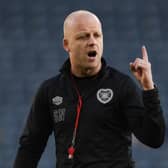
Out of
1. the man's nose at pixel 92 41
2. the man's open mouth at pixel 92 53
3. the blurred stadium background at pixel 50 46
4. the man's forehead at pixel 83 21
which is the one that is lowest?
the man's open mouth at pixel 92 53

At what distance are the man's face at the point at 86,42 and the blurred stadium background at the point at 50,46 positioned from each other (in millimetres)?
5539

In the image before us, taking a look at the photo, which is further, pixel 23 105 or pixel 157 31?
pixel 157 31

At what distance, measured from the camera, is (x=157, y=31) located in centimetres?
1030

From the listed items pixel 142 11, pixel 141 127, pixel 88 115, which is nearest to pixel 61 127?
pixel 88 115

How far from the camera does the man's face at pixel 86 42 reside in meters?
3.54

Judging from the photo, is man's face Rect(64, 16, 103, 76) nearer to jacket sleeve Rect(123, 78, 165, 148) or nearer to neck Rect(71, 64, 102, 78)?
neck Rect(71, 64, 102, 78)

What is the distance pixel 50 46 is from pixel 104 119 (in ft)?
21.7

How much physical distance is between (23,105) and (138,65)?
20.9ft

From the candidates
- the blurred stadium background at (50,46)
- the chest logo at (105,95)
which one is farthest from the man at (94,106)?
the blurred stadium background at (50,46)

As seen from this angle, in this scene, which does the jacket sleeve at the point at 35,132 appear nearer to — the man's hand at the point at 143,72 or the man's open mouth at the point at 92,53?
the man's open mouth at the point at 92,53

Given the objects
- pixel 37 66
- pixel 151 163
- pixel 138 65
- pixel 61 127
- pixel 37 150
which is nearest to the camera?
pixel 138 65

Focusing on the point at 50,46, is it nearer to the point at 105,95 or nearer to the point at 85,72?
the point at 85,72

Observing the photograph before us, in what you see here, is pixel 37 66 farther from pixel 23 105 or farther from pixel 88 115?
pixel 88 115

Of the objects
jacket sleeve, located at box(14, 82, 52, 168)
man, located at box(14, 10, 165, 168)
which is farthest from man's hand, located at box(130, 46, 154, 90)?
jacket sleeve, located at box(14, 82, 52, 168)
